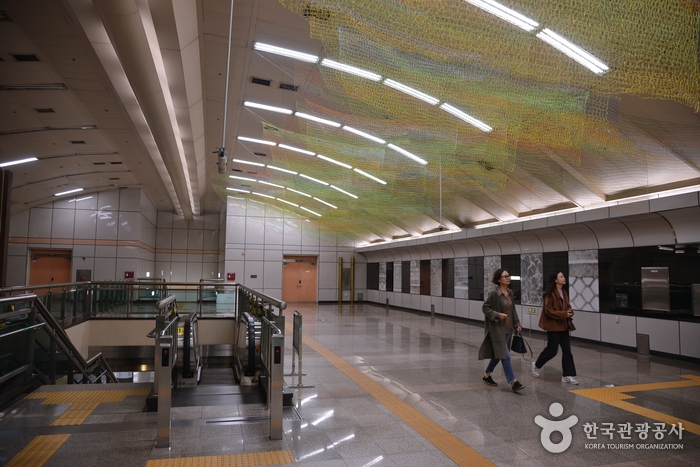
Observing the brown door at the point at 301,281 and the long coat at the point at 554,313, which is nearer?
the long coat at the point at 554,313

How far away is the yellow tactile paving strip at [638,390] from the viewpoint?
4.54 meters

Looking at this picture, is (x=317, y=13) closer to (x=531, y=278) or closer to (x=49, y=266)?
(x=531, y=278)

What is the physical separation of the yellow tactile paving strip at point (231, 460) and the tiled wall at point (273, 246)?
784 inches

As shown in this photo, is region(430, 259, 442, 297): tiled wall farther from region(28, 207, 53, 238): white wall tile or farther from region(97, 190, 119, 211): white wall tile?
region(28, 207, 53, 238): white wall tile

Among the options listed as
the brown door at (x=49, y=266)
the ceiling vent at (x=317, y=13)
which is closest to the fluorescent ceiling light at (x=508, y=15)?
the ceiling vent at (x=317, y=13)

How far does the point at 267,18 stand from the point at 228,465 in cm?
629

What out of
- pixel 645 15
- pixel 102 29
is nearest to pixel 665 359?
pixel 645 15

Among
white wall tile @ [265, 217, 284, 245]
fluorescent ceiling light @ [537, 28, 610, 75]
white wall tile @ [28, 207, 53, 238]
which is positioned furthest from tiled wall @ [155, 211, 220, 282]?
fluorescent ceiling light @ [537, 28, 610, 75]

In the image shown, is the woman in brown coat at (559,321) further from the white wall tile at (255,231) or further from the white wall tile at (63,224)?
Answer: the white wall tile at (63,224)

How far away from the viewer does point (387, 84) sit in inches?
247

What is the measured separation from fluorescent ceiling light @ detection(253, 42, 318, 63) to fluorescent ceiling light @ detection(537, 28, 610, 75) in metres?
4.26

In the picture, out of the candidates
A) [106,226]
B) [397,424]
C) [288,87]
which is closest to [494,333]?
[397,424]

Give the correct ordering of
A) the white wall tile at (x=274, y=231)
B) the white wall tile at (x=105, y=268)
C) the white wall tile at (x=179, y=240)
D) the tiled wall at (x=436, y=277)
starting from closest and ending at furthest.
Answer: the tiled wall at (x=436, y=277) < the white wall tile at (x=105, y=268) < the white wall tile at (x=274, y=231) < the white wall tile at (x=179, y=240)

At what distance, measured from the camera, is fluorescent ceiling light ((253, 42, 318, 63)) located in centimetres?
789
